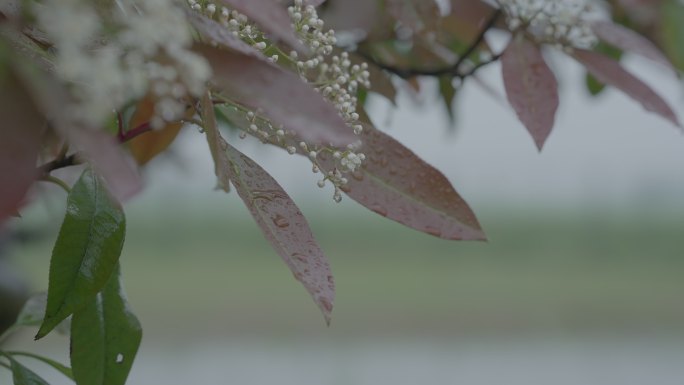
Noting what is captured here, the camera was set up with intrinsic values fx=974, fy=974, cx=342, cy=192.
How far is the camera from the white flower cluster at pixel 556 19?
0.76 meters

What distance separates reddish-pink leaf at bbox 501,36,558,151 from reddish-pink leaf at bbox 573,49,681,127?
0.05 meters

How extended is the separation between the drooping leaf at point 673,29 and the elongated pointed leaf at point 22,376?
23.0 inches

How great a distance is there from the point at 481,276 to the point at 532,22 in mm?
5560

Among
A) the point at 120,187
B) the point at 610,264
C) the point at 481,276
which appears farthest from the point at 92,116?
the point at 610,264

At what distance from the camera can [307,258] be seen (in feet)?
1.70

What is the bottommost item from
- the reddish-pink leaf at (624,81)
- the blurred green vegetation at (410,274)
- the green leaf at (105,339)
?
the blurred green vegetation at (410,274)

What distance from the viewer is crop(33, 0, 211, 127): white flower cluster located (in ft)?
1.11

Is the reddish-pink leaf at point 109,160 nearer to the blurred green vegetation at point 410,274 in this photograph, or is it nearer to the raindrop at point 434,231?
the raindrop at point 434,231

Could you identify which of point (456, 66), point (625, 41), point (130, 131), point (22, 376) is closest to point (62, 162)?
point (130, 131)

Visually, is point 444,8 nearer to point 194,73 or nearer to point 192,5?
point 192,5

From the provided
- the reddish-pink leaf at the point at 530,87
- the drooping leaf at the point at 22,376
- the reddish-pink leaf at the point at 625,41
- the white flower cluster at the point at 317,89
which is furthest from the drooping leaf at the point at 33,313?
Result: the reddish-pink leaf at the point at 625,41

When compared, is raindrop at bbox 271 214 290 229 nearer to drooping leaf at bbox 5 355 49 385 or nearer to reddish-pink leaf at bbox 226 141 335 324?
reddish-pink leaf at bbox 226 141 335 324

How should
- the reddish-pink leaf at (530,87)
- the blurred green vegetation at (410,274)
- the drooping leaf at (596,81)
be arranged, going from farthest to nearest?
the blurred green vegetation at (410,274) → the drooping leaf at (596,81) → the reddish-pink leaf at (530,87)

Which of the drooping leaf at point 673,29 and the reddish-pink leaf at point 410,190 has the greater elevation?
the drooping leaf at point 673,29
